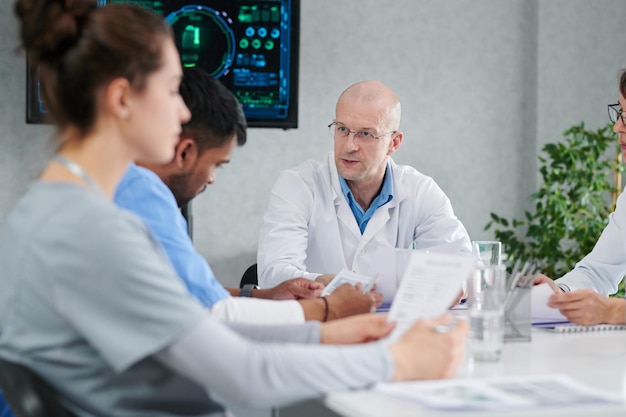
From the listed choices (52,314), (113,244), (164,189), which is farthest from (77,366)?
(164,189)

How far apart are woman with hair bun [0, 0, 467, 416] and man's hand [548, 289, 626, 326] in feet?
2.90

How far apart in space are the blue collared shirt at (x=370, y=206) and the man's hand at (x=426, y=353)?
6.17 ft

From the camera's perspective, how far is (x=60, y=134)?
144cm

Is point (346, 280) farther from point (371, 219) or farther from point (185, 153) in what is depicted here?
point (371, 219)

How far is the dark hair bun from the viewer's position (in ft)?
4.60

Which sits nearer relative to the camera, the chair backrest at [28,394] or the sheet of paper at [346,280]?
the chair backrest at [28,394]

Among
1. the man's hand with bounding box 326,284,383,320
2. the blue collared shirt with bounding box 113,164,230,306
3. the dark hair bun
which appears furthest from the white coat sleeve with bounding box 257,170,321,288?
the dark hair bun

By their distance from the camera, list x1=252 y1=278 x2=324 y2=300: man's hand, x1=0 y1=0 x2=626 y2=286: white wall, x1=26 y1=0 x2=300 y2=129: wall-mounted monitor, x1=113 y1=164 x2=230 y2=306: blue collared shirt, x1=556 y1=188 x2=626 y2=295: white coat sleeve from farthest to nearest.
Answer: x1=0 y1=0 x2=626 y2=286: white wall
x1=26 y1=0 x2=300 y2=129: wall-mounted monitor
x1=556 y1=188 x2=626 y2=295: white coat sleeve
x1=252 y1=278 x2=324 y2=300: man's hand
x1=113 y1=164 x2=230 y2=306: blue collared shirt

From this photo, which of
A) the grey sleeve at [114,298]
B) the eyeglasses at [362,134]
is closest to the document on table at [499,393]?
the grey sleeve at [114,298]

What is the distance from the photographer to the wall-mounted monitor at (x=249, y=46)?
4285 millimetres

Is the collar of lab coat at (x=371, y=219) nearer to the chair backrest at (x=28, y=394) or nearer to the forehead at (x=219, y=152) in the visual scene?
the forehead at (x=219, y=152)

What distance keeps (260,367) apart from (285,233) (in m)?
1.94

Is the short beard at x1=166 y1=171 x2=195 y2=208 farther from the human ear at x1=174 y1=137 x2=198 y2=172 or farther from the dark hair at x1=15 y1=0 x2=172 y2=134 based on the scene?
the dark hair at x1=15 y1=0 x2=172 y2=134

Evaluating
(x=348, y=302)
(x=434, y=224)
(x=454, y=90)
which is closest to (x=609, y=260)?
(x=434, y=224)
